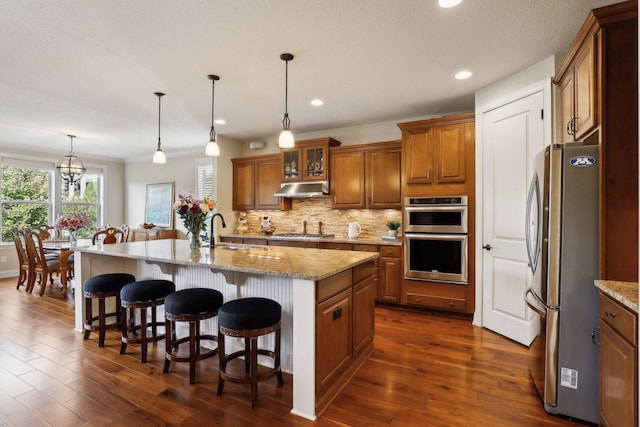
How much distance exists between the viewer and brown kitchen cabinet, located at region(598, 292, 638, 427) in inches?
54.0

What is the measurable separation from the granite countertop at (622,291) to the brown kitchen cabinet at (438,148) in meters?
2.23

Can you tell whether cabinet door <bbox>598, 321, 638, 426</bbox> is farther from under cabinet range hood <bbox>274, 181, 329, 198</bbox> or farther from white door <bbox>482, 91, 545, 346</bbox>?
under cabinet range hood <bbox>274, 181, 329, 198</bbox>

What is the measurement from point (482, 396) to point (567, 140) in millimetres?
2077

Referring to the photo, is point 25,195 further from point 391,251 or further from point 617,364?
point 617,364

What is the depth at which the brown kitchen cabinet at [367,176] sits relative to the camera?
4.47m

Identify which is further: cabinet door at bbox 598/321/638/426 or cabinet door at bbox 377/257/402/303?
cabinet door at bbox 377/257/402/303

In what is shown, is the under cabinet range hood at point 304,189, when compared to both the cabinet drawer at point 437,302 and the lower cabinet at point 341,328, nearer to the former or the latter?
the cabinet drawer at point 437,302

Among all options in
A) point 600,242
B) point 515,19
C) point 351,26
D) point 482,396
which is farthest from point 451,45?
point 482,396

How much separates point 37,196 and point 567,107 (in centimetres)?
878

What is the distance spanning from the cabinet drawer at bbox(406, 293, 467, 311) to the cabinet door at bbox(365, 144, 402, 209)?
4.07 ft

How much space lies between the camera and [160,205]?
23.7 ft

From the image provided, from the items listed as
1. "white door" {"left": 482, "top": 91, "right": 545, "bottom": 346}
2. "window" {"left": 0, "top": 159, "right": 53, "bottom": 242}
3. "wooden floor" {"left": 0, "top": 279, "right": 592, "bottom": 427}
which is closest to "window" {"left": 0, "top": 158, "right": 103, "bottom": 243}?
"window" {"left": 0, "top": 159, "right": 53, "bottom": 242}

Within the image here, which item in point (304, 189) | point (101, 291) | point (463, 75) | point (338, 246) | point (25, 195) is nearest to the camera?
point (101, 291)

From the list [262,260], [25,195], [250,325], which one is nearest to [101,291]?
[262,260]
